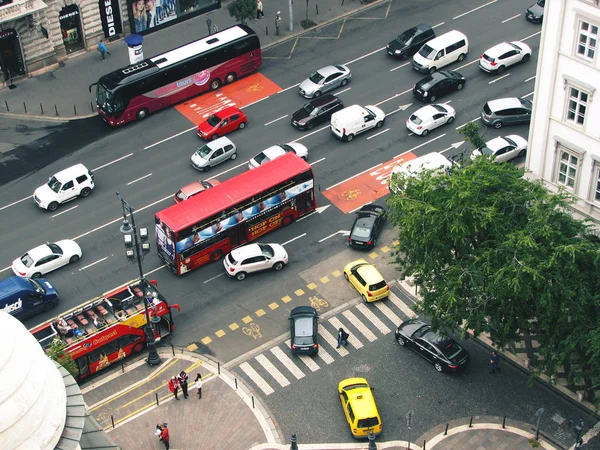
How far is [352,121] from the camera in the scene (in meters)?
75.7

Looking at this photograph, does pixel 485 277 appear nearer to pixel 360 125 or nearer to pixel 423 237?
pixel 423 237

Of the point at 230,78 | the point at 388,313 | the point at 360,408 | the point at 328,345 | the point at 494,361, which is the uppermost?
the point at 230,78

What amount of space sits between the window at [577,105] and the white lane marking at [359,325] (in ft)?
57.1

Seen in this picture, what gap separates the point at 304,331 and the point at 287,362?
2.11 meters

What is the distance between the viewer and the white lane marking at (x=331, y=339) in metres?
60.4

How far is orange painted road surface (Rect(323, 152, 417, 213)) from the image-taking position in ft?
234

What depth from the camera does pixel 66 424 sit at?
106 feet

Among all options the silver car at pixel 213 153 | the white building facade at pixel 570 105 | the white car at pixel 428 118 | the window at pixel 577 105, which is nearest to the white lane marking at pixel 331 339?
the white building facade at pixel 570 105

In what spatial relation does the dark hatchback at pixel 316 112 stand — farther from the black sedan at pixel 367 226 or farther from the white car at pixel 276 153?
the black sedan at pixel 367 226

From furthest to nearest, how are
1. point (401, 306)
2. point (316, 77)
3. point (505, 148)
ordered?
point (316, 77), point (505, 148), point (401, 306)

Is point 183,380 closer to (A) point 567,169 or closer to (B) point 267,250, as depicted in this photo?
(B) point 267,250

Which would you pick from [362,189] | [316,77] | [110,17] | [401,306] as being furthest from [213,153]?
[110,17]

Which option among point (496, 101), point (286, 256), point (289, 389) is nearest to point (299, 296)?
point (286, 256)

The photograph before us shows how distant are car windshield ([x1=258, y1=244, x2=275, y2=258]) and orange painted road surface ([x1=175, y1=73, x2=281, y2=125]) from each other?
56.6ft
